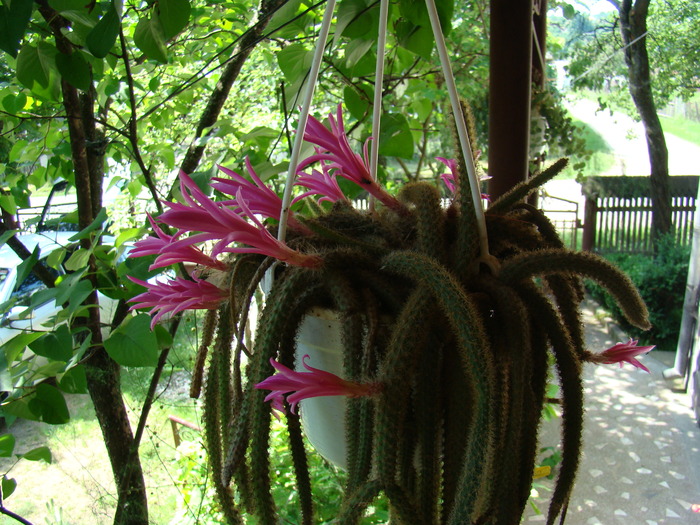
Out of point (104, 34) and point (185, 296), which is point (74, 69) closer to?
point (104, 34)

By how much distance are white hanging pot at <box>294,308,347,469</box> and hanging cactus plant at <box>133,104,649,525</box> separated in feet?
0.04

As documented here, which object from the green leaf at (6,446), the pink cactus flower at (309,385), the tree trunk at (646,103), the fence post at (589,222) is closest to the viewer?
the pink cactus flower at (309,385)

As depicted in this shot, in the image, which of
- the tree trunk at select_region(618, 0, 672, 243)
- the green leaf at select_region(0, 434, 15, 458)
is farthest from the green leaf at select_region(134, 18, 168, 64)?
the tree trunk at select_region(618, 0, 672, 243)

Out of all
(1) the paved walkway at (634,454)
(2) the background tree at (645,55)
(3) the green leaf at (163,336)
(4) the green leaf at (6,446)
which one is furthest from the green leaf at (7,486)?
(2) the background tree at (645,55)

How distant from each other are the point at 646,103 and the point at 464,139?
418 centimetres

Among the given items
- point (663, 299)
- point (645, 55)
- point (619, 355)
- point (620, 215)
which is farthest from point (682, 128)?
point (619, 355)

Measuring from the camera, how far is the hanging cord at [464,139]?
361 mm

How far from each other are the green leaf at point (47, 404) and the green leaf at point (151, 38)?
1.22 ft

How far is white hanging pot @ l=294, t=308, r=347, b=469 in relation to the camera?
0.41 m

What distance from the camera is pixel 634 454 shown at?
2359 mm

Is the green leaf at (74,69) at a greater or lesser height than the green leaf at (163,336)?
greater

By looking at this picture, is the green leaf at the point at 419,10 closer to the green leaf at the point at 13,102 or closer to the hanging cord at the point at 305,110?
the hanging cord at the point at 305,110

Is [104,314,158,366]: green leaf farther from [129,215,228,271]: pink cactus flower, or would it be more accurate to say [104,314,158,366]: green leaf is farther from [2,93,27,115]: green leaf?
[2,93,27,115]: green leaf

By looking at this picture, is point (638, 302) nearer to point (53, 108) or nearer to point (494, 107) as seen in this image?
point (494, 107)
